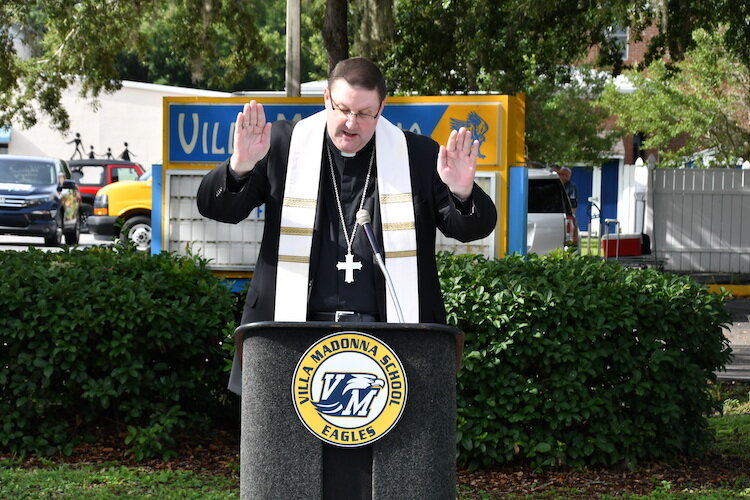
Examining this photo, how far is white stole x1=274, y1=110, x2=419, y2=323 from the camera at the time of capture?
365 cm

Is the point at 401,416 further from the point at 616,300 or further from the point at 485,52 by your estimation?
the point at 485,52

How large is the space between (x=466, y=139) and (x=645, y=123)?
2712 cm

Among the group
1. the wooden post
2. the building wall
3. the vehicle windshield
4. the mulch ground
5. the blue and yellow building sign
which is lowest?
the mulch ground

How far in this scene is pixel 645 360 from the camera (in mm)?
6297

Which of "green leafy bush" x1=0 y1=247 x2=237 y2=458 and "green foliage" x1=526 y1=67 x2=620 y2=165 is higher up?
"green foliage" x1=526 y1=67 x2=620 y2=165

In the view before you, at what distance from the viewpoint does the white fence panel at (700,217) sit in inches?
781

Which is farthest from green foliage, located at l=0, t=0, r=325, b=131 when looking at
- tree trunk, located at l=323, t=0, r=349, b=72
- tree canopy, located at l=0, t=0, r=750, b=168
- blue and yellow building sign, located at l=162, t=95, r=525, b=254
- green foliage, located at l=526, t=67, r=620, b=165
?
green foliage, located at l=526, t=67, r=620, b=165

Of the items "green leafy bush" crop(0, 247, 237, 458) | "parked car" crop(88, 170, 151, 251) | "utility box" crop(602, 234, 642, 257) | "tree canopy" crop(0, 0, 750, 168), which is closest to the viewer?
"green leafy bush" crop(0, 247, 237, 458)

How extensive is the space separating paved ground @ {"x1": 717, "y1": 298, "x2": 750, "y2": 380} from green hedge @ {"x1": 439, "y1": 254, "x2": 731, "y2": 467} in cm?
78

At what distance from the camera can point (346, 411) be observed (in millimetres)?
3102

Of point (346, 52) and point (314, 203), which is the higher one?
point (346, 52)

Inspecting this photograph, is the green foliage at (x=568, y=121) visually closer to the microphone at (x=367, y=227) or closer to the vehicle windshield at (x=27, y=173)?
the vehicle windshield at (x=27, y=173)

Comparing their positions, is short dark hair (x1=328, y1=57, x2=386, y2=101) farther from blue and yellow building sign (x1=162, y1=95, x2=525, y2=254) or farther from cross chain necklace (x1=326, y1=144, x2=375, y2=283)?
blue and yellow building sign (x1=162, y1=95, x2=525, y2=254)

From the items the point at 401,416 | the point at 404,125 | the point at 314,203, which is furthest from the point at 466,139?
the point at 404,125
